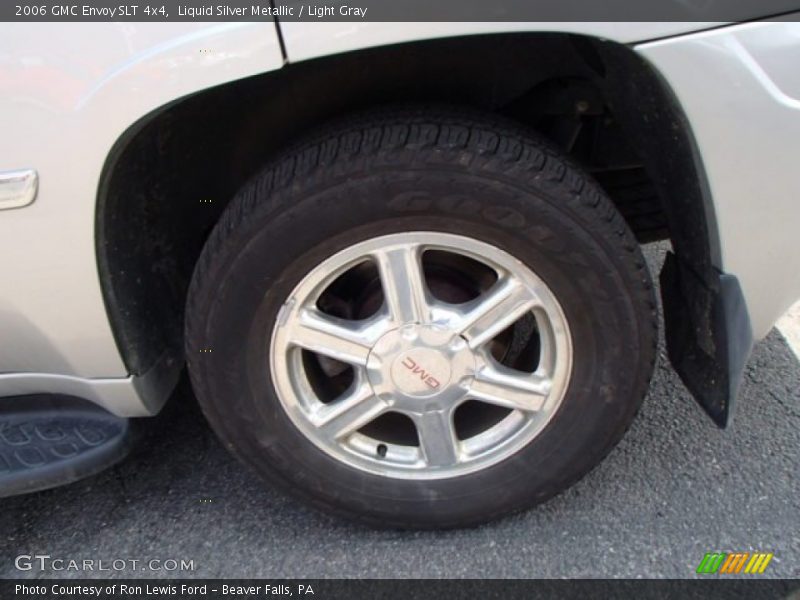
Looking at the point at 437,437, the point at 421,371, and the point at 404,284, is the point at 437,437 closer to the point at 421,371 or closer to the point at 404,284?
the point at 421,371

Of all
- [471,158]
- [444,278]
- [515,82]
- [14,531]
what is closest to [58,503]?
[14,531]

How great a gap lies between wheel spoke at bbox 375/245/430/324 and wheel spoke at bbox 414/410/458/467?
0.27 metres

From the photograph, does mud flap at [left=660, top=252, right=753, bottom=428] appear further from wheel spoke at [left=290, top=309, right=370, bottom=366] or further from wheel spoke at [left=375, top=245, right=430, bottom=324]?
wheel spoke at [left=290, top=309, right=370, bottom=366]

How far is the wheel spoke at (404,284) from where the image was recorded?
1.64 metres

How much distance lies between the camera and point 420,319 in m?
1.71

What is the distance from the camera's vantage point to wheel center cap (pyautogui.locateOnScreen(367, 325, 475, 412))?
1721mm

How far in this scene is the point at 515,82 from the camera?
182 centimetres
